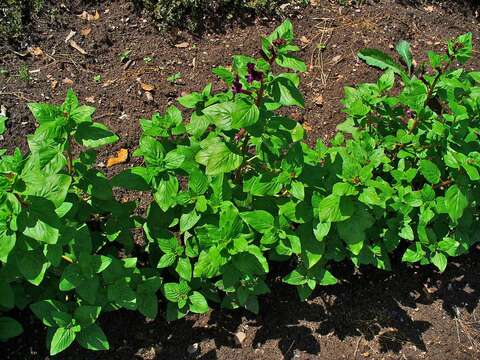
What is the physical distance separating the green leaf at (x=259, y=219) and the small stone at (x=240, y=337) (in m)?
0.93

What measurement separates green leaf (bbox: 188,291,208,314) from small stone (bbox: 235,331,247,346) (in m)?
0.48

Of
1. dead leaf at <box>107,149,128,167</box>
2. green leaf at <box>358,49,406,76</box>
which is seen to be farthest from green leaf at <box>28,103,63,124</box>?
green leaf at <box>358,49,406,76</box>

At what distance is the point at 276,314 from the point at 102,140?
171cm

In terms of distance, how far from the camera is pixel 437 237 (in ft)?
10.9

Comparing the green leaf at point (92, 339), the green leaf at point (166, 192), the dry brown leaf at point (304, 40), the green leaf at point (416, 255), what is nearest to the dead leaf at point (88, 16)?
the dry brown leaf at point (304, 40)

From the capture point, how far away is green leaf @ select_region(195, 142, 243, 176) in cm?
254

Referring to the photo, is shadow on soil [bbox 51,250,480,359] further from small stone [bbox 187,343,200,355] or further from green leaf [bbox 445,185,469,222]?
green leaf [bbox 445,185,469,222]

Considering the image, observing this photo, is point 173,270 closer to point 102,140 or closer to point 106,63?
point 102,140

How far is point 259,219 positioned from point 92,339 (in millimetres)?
1077

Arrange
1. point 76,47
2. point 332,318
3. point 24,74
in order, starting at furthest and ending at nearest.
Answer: point 76,47 < point 24,74 < point 332,318

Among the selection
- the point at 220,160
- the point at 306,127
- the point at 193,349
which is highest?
the point at 220,160

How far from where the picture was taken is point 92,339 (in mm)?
2736

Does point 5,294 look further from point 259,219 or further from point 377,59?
point 377,59

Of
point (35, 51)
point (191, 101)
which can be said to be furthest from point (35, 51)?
point (191, 101)
